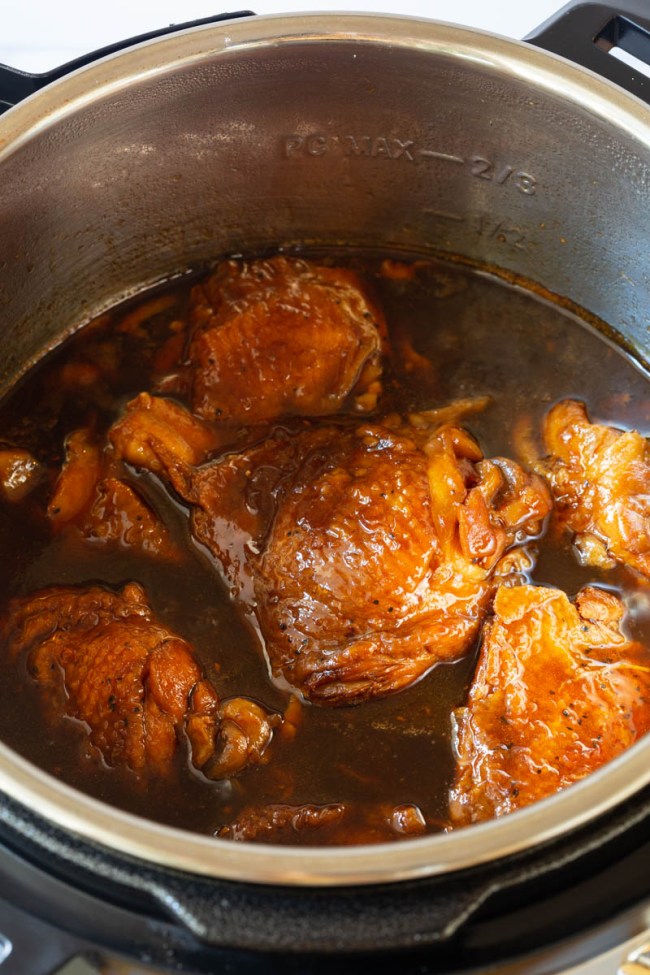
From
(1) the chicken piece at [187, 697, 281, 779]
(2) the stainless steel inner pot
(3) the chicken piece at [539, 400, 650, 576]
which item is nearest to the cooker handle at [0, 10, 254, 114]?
(2) the stainless steel inner pot

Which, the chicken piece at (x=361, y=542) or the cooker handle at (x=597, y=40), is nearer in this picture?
the chicken piece at (x=361, y=542)

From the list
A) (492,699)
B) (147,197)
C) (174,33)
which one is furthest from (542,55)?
(492,699)

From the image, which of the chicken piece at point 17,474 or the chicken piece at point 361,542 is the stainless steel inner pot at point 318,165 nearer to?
the chicken piece at point 17,474

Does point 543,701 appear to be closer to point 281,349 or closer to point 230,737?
point 230,737

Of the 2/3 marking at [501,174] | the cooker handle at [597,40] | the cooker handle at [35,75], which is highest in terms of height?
the cooker handle at [597,40]

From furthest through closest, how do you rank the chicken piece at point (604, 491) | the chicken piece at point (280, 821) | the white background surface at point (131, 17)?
the white background surface at point (131, 17), the chicken piece at point (604, 491), the chicken piece at point (280, 821)

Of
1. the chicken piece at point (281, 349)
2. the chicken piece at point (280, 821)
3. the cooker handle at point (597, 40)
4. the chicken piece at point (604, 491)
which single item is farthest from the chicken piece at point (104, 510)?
the cooker handle at point (597, 40)
